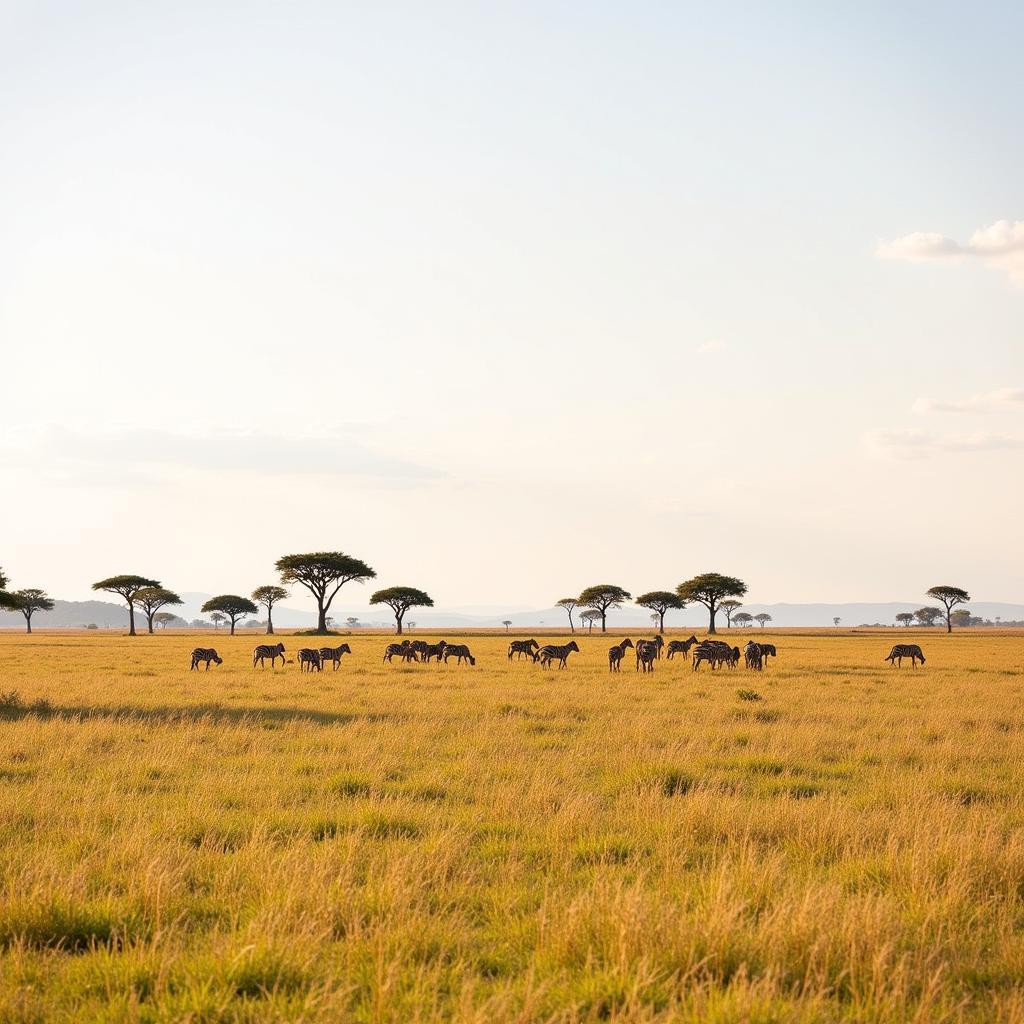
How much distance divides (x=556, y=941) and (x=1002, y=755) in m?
12.7

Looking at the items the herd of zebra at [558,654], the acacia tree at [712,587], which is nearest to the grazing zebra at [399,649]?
the herd of zebra at [558,654]

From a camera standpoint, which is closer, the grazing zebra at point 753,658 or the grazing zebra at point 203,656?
the grazing zebra at point 753,658

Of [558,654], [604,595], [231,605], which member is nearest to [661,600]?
[604,595]

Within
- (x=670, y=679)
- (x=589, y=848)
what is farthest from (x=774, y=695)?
(x=589, y=848)

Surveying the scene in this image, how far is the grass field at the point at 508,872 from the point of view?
562cm

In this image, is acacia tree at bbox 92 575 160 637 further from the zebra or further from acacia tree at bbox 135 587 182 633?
the zebra

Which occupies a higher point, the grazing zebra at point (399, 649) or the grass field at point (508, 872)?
the grass field at point (508, 872)

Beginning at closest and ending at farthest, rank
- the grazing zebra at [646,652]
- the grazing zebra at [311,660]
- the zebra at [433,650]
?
the grazing zebra at [646,652] < the grazing zebra at [311,660] < the zebra at [433,650]

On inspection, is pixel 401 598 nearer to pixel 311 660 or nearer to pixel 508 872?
pixel 311 660

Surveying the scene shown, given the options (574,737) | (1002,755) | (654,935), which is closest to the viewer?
(654,935)

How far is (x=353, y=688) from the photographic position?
28.0 meters

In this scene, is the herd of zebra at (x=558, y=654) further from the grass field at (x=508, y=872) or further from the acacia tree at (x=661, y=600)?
the acacia tree at (x=661, y=600)

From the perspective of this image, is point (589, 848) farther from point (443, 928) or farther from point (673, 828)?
point (443, 928)

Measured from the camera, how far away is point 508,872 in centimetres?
820
